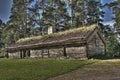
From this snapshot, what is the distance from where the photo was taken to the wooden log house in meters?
32.0

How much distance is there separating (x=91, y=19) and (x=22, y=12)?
2179cm

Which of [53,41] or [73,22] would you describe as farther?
[73,22]

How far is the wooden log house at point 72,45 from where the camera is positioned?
1259 inches

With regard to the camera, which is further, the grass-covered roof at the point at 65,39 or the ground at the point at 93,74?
A: the grass-covered roof at the point at 65,39

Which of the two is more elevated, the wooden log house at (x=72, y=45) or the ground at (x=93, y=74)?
the wooden log house at (x=72, y=45)

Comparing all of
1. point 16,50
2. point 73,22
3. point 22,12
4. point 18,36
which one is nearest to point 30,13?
point 22,12

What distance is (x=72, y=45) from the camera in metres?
33.3

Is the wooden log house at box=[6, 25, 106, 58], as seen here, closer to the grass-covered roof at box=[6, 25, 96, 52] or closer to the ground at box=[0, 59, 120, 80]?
the grass-covered roof at box=[6, 25, 96, 52]

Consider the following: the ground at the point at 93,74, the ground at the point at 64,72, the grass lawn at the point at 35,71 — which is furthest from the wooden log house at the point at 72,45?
the ground at the point at 93,74

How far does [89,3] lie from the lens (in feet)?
184

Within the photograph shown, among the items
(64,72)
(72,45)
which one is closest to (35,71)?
(64,72)

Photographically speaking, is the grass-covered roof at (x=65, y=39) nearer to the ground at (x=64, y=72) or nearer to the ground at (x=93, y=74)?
the ground at (x=64, y=72)

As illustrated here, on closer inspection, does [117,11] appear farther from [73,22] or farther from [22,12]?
[22,12]

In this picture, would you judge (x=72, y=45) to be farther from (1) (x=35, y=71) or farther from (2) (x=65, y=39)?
(1) (x=35, y=71)
